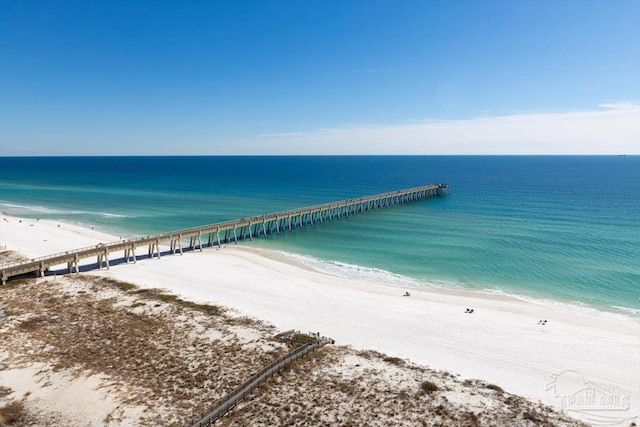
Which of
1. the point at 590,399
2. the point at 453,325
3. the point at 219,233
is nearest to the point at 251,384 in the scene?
the point at 453,325

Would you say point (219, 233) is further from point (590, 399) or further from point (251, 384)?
point (590, 399)

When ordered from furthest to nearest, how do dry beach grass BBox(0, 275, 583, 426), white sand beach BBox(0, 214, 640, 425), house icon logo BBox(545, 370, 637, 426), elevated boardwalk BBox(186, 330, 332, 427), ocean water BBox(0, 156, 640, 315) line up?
ocean water BBox(0, 156, 640, 315)
white sand beach BBox(0, 214, 640, 425)
house icon logo BBox(545, 370, 637, 426)
dry beach grass BBox(0, 275, 583, 426)
elevated boardwalk BBox(186, 330, 332, 427)

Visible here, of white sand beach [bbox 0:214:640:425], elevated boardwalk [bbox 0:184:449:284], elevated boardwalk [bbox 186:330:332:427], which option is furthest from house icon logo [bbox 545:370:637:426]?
elevated boardwalk [bbox 0:184:449:284]

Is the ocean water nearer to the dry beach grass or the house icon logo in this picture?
the house icon logo

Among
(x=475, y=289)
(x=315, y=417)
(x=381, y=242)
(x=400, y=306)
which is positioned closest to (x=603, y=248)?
(x=475, y=289)

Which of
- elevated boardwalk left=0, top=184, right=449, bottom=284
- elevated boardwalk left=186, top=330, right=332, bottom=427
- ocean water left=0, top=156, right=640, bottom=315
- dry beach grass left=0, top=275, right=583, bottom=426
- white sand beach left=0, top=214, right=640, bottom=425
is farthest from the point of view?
ocean water left=0, top=156, right=640, bottom=315

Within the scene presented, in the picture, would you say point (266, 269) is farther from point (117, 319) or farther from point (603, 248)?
point (603, 248)

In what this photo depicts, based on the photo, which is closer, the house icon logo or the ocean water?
the house icon logo
